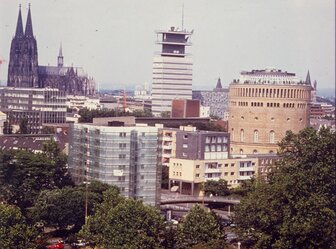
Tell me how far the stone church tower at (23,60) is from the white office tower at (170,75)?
4.77 m

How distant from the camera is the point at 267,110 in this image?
63.8 feet

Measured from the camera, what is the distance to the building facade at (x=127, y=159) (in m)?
12.3

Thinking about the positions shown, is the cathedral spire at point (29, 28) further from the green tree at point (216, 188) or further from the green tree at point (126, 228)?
the green tree at point (126, 228)

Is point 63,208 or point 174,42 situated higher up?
point 174,42

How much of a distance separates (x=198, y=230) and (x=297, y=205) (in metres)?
1.22

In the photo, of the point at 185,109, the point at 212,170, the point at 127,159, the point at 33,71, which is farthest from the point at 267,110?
the point at 33,71

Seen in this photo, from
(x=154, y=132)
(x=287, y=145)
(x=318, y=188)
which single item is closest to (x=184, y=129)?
(x=154, y=132)

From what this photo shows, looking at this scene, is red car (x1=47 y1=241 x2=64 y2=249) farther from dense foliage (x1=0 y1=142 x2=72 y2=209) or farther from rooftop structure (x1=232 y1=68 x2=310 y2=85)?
rooftop structure (x1=232 y1=68 x2=310 y2=85)

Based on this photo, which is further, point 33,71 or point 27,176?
point 33,71

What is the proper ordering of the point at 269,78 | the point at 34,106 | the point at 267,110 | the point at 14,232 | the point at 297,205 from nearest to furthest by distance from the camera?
the point at 14,232, the point at 297,205, the point at 267,110, the point at 269,78, the point at 34,106

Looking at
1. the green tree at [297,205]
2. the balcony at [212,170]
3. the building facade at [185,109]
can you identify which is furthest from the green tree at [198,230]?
the building facade at [185,109]

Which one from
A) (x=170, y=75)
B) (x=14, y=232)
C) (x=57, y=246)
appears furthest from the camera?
(x=170, y=75)

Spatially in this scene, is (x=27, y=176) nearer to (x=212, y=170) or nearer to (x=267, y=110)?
(x=212, y=170)

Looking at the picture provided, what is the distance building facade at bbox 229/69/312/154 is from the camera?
19391mm
